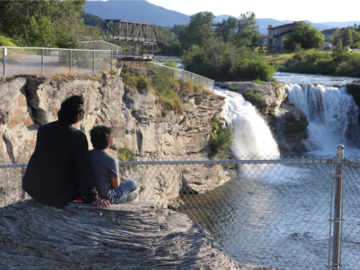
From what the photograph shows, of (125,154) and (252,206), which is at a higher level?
(125,154)

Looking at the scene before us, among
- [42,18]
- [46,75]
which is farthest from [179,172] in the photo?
[42,18]

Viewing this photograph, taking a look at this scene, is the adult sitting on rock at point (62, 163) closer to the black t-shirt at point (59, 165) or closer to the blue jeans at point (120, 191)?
Answer: the black t-shirt at point (59, 165)

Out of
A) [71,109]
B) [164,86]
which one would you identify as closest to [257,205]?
[164,86]

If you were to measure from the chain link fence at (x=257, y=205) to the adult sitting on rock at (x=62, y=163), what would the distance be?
10.1ft

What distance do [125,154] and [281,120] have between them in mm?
14092

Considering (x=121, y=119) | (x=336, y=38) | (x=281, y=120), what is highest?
(x=336, y=38)

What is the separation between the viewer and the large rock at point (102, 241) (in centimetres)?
358

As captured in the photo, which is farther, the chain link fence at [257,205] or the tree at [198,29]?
the tree at [198,29]

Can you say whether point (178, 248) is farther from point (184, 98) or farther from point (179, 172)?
point (184, 98)

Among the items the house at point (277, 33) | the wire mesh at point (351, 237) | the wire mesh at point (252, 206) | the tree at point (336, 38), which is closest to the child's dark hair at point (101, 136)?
the wire mesh at point (252, 206)

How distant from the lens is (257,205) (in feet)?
40.5

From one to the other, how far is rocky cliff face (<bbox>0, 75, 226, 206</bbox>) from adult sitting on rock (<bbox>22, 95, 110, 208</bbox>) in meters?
6.96

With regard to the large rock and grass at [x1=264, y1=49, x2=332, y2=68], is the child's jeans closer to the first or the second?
the large rock

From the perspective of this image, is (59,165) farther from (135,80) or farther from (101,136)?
(135,80)
